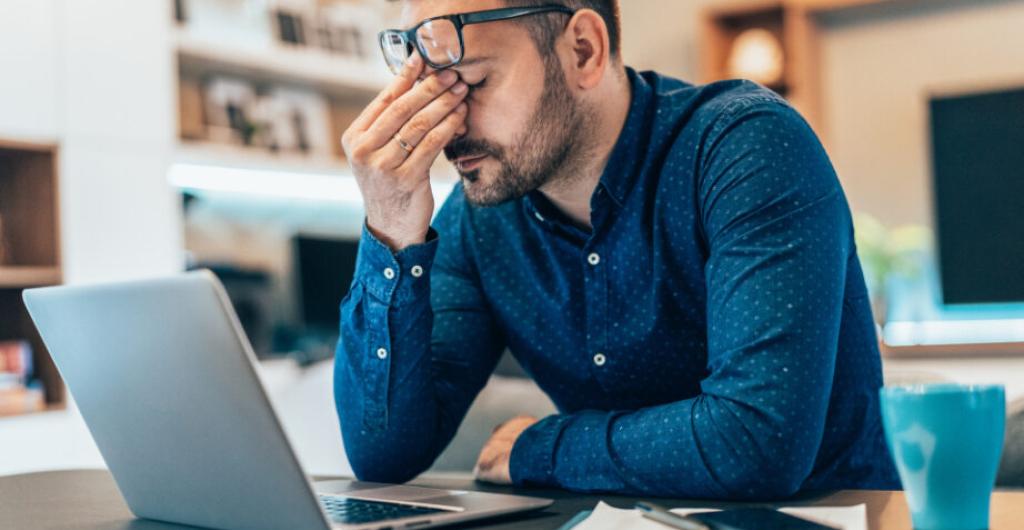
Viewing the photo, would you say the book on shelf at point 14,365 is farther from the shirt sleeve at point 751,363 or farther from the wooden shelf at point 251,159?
the shirt sleeve at point 751,363

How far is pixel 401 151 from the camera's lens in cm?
128

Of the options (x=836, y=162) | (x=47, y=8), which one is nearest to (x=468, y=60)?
(x=47, y=8)

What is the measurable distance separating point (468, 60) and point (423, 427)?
438 millimetres

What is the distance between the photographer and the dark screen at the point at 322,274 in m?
3.83

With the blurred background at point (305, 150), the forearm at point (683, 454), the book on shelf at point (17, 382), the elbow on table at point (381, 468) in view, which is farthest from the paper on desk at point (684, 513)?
the book on shelf at point (17, 382)

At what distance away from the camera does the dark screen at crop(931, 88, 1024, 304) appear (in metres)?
3.95

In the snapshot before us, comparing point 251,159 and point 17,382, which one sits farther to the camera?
point 251,159

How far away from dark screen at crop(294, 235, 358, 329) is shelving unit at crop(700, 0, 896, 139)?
156 cm

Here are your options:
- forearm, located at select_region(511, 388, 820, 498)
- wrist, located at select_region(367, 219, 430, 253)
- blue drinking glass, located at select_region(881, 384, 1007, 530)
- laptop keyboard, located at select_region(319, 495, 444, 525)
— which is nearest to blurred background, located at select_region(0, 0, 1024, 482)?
wrist, located at select_region(367, 219, 430, 253)

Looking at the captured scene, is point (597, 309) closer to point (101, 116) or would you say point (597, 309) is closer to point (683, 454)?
point (683, 454)

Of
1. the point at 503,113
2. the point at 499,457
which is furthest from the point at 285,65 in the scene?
the point at 499,457

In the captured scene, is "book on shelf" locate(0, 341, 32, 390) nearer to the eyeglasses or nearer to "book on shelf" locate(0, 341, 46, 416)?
"book on shelf" locate(0, 341, 46, 416)

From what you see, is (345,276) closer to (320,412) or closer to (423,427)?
(320,412)

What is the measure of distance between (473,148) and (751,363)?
47 cm
